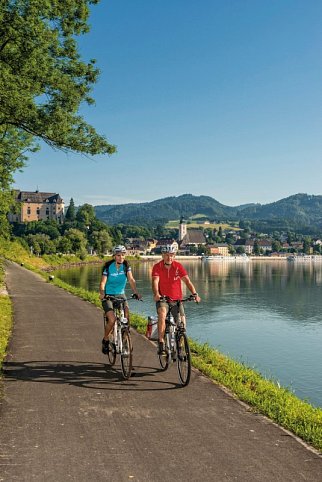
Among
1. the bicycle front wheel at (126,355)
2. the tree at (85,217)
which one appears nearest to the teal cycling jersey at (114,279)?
Answer: the bicycle front wheel at (126,355)

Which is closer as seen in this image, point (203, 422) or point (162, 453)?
point (162, 453)

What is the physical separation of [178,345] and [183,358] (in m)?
0.35

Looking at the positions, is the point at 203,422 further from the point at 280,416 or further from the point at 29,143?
the point at 29,143

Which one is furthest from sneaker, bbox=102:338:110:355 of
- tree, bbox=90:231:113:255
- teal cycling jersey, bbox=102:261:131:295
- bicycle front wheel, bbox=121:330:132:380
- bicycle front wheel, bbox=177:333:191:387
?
tree, bbox=90:231:113:255

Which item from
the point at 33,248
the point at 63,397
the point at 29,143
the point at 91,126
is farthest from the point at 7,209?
the point at 33,248

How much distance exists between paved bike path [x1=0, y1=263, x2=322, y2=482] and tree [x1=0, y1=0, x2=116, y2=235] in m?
9.00

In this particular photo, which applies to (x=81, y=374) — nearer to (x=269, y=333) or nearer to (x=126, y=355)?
(x=126, y=355)

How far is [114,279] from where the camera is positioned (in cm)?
1025

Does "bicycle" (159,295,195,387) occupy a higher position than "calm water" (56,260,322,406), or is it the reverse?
"bicycle" (159,295,195,387)

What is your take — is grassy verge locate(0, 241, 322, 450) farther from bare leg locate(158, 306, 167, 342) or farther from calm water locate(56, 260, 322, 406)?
calm water locate(56, 260, 322, 406)

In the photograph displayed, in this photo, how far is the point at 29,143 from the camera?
24734 millimetres

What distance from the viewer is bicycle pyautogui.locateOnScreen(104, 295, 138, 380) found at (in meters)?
9.51

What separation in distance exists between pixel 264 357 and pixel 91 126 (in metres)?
13.3

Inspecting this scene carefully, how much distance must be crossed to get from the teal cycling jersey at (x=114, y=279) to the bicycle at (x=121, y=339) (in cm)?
17
